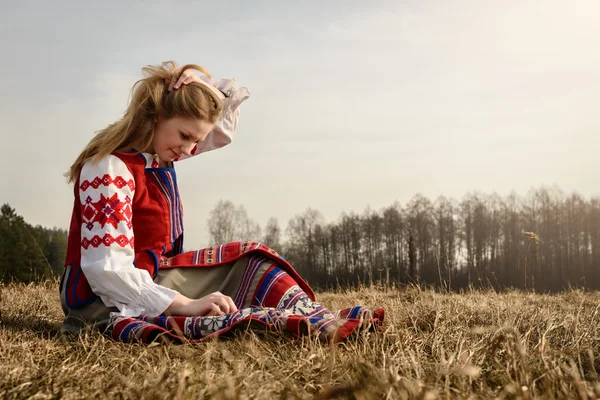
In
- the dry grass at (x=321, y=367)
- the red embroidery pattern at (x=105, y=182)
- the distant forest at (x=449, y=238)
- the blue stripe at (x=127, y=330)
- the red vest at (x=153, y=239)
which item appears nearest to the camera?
the dry grass at (x=321, y=367)

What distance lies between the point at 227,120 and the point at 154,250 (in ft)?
4.29

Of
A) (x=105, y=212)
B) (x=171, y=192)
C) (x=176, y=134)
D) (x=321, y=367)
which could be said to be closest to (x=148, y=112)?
(x=176, y=134)

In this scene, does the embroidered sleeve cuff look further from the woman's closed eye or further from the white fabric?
the white fabric

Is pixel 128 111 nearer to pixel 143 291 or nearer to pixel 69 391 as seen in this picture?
pixel 143 291

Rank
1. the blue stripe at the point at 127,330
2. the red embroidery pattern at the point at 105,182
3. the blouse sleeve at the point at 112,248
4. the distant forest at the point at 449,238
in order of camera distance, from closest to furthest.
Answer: the blue stripe at the point at 127,330 → the blouse sleeve at the point at 112,248 → the red embroidery pattern at the point at 105,182 → the distant forest at the point at 449,238

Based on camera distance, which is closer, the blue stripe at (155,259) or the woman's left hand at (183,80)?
the blue stripe at (155,259)

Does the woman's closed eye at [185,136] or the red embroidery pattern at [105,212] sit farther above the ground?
the woman's closed eye at [185,136]

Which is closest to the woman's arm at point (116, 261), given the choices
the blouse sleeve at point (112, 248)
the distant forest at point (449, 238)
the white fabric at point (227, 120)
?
the blouse sleeve at point (112, 248)

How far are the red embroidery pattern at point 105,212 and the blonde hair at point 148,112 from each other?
1.00 feet

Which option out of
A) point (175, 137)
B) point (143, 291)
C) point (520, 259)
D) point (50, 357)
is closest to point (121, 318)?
point (143, 291)

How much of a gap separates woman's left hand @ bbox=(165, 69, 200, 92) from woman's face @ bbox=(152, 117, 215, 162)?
0.21 meters

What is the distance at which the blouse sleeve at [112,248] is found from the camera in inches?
112

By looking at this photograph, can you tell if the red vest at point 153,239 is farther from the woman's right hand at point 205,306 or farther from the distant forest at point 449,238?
the distant forest at point 449,238

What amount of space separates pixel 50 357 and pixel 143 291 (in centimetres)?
68
